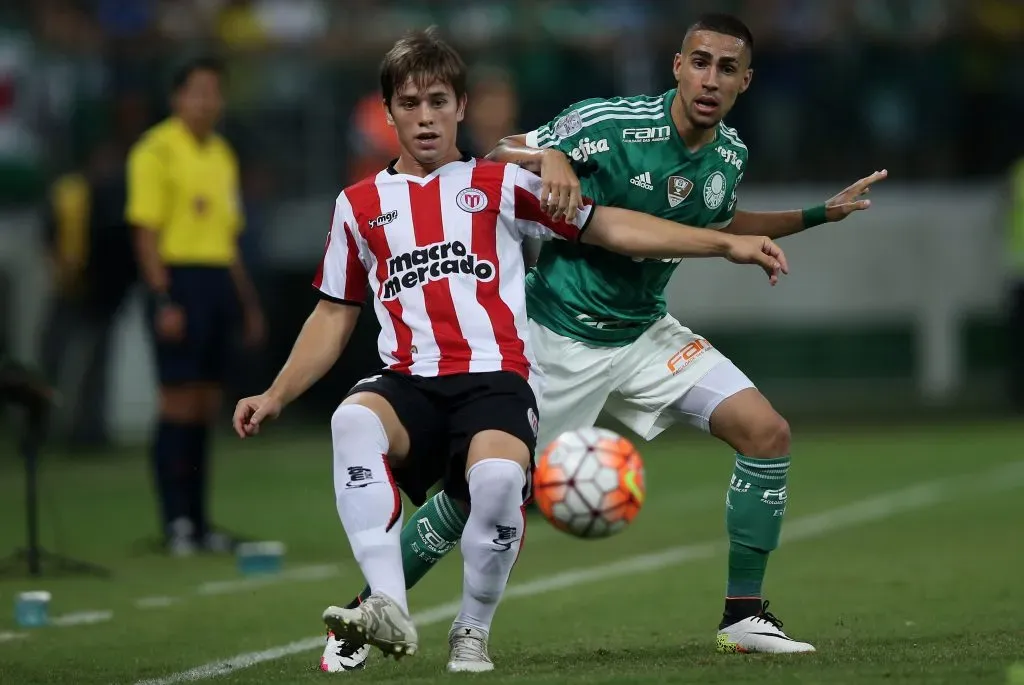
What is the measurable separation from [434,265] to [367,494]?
786 millimetres

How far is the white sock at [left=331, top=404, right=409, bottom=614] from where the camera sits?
527 centimetres

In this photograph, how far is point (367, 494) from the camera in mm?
5301

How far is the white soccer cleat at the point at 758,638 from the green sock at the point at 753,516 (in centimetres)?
11

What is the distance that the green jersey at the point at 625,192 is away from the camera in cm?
614

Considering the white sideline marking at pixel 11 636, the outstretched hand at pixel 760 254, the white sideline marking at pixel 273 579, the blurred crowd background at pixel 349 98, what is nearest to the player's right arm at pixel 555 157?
the outstretched hand at pixel 760 254

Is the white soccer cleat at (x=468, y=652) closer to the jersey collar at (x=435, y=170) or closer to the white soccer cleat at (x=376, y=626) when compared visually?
the white soccer cleat at (x=376, y=626)

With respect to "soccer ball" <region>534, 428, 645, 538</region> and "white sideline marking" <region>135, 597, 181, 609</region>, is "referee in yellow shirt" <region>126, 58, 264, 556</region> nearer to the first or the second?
"white sideline marking" <region>135, 597, 181, 609</region>

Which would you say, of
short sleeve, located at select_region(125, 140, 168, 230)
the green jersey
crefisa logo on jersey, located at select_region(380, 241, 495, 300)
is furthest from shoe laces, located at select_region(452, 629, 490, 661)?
short sleeve, located at select_region(125, 140, 168, 230)

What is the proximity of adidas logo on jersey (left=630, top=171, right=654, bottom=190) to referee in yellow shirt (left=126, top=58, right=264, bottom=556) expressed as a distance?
450 centimetres

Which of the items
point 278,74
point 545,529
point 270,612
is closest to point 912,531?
→ point 545,529

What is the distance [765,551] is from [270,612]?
97.3 inches

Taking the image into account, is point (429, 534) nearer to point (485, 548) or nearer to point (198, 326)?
point (485, 548)

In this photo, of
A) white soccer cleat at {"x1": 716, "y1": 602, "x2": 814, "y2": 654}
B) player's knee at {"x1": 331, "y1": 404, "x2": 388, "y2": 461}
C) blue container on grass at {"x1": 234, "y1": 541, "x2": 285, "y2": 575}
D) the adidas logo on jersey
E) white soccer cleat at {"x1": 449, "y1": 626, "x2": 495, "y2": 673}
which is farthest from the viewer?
blue container on grass at {"x1": 234, "y1": 541, "x2": 285, "y2": 575}

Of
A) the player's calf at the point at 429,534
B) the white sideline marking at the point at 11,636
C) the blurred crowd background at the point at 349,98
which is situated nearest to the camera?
the player's calf at the point at 429,534
